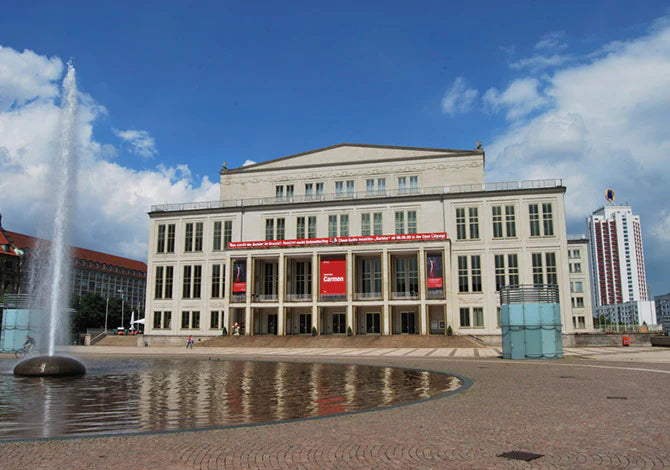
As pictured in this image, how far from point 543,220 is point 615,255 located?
140264 millimetres

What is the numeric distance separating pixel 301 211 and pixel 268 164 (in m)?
9.50

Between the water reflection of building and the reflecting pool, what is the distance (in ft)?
118

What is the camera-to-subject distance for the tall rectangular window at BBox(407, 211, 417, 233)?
6062 centimetres

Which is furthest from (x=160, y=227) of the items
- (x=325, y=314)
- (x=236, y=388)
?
(x=236, y=388)

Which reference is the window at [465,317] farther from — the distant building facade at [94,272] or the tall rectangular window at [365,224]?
the distant building facade at [94,272]

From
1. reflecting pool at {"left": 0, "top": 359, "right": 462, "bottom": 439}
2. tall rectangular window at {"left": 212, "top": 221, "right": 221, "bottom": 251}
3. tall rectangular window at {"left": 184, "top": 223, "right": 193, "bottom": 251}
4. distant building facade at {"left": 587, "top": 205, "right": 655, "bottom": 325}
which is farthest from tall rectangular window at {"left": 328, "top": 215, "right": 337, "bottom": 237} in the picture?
distant building facade at {"left": 587, "top": 205, "right": 655, "bottom": 325}

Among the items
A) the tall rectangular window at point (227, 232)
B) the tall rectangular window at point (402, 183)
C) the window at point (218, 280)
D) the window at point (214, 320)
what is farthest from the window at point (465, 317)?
the tall rectangular window at point (227, 232)

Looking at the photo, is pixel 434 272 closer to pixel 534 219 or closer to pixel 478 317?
pixel 478 317

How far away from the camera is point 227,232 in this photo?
6506cm

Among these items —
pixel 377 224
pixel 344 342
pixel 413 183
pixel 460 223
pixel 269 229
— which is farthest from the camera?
pixel 269 229

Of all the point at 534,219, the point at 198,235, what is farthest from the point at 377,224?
the point at 198,235

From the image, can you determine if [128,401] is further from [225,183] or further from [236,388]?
[225,183]

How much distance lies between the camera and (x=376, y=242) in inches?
2253

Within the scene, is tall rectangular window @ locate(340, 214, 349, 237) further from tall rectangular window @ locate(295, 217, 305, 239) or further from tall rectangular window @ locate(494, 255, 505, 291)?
tall rectangular window @ locate(494, 255, 505, 291)
